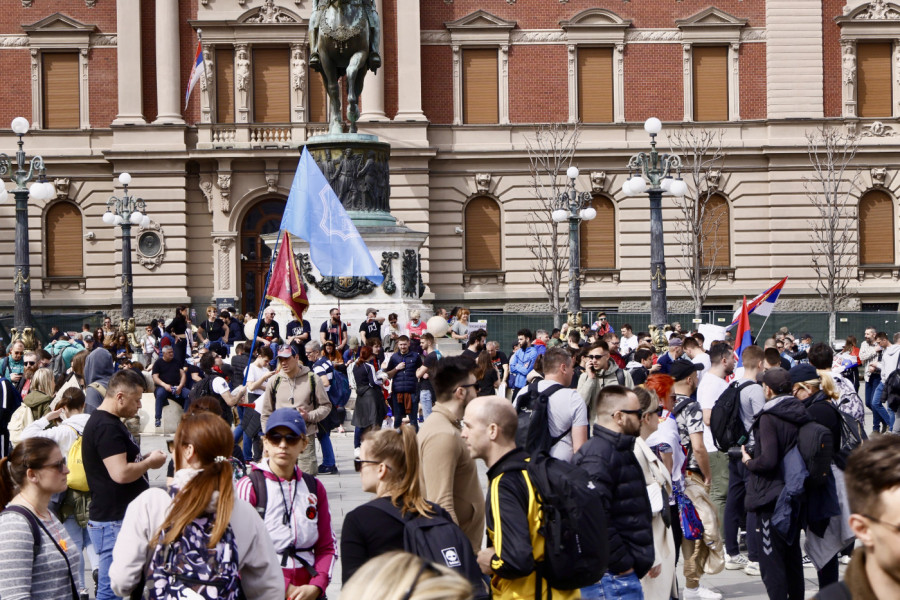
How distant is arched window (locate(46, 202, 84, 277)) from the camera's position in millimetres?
42938

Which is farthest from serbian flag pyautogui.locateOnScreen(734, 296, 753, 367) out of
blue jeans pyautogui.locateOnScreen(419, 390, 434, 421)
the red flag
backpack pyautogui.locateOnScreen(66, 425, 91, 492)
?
backpack pyautogui.locateOnScreen(66, 425, 91, 492)

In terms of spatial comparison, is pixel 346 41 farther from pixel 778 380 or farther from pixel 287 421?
pixel 287 421

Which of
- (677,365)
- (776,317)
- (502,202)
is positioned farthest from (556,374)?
(502,202)

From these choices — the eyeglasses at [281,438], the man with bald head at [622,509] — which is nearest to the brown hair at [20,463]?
the eyeglasses at [281,438]

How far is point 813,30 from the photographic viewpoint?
43.1 meters

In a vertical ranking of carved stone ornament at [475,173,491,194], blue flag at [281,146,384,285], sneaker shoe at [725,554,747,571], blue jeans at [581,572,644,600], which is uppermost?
carved stone ornament at [475,173,491,194]

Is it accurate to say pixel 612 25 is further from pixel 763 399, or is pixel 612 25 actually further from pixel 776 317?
pixel 763 399

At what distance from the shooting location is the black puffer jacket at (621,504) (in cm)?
707

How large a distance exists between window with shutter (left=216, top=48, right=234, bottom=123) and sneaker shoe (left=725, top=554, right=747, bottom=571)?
33.3 meters

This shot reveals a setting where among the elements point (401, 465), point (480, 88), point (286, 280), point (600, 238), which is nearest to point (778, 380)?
point (401, 465)

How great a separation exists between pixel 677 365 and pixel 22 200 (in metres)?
15.7

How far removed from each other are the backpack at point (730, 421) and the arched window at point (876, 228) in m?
35.2

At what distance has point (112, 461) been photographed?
7863mm

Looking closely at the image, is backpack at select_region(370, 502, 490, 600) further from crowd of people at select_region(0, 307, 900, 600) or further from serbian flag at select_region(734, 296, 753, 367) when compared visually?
serbian flag at select_region(734, 296, 753, 367)
